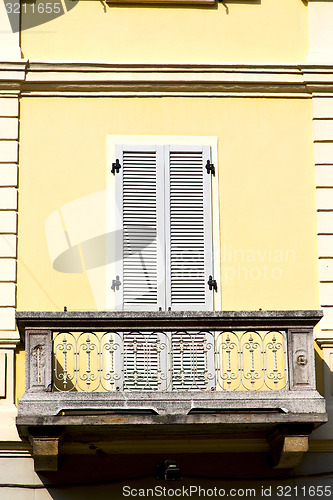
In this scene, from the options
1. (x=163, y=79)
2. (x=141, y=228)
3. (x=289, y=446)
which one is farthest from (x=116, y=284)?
(x=289, y=446)

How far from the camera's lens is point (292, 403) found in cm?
1245

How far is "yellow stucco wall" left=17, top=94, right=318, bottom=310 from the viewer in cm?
1362

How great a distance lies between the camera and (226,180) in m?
14.0

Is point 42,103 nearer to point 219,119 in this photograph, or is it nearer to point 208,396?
point 219,119

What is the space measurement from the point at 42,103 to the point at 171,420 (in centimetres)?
405

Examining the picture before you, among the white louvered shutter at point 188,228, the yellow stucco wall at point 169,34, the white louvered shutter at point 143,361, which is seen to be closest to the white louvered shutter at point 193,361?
the white louvered shutter at point 143,361

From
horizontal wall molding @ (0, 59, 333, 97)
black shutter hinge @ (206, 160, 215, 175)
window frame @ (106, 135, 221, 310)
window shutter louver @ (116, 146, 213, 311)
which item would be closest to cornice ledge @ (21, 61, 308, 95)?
horizontal wall molding @ (0, 59, 333, 97)

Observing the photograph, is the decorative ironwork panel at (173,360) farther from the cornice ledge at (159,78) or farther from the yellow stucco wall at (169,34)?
the yellow stucco wall at (169,34)

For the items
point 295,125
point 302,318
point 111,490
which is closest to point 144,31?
point 295,125

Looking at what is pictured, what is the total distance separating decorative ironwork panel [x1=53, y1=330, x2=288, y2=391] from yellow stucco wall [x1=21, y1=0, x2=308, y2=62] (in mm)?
3307

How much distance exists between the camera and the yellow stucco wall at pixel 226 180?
44.7ft

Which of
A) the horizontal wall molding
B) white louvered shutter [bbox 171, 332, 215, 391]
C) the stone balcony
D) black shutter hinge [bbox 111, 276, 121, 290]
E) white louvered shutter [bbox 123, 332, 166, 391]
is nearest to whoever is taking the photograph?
the stone balcony

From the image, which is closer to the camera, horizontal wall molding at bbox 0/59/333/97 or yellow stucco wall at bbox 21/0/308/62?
horizontal wall molding at bbox 0/59/333/97

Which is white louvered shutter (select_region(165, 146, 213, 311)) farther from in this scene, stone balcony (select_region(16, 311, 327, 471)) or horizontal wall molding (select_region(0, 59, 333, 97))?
horizontal wall molding (select_region(0, 59, 333, 97))
